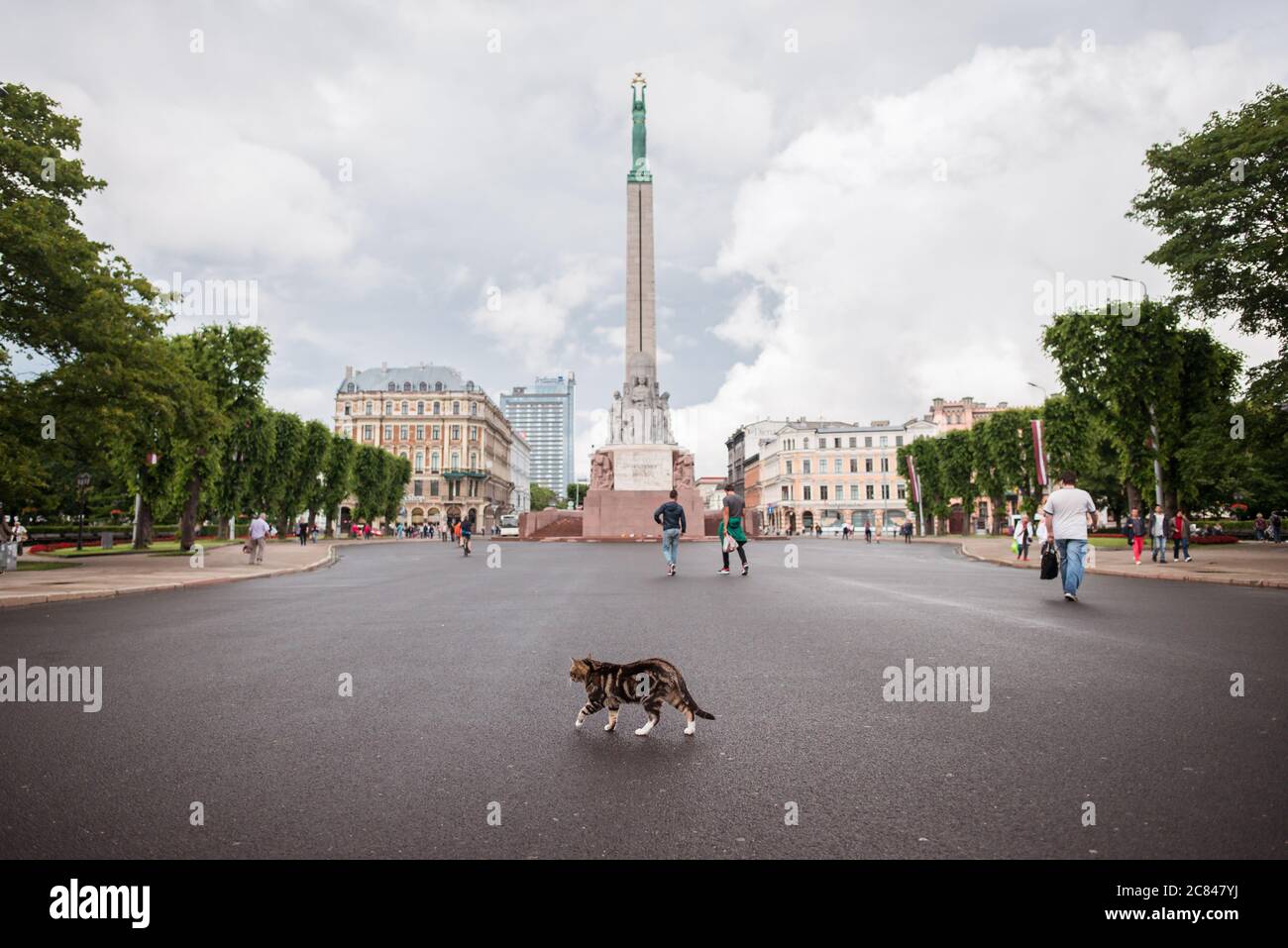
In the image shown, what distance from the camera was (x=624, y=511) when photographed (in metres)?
51.2

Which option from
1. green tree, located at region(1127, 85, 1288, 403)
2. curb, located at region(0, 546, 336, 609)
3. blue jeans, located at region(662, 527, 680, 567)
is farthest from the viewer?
green tree, located at region(1127, 85, 1288, 403)

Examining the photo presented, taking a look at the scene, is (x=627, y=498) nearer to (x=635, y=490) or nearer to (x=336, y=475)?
(x=635, y=490)

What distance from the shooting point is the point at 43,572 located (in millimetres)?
21797

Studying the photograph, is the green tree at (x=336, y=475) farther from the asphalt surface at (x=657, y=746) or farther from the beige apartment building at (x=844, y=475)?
the beige apartment building at (x=844, y=475)

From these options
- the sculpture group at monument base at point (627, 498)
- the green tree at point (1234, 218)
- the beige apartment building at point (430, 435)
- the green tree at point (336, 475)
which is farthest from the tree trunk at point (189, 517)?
the beige apartment building at point (430, 435)

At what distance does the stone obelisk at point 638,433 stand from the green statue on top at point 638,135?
0.14 metres

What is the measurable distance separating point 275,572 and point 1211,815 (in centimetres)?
2276

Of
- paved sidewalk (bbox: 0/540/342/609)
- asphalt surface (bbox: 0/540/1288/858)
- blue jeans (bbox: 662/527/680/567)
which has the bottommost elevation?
paved sidewalk (bbox: 0/540/342/609)

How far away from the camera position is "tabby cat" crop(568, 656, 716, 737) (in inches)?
195

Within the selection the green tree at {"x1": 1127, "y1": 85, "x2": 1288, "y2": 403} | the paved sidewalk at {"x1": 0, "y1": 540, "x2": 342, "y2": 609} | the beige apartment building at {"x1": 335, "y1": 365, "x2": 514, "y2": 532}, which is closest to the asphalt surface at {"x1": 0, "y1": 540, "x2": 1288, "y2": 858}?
the paved sidewalk at {"x1": 0, "y1": 540, "x2": 342, "y2": 609}

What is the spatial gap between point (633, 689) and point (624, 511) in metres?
46.2

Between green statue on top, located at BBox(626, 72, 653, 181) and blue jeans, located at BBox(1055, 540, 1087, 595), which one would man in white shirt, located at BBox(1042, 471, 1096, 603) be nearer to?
blue jeans, located at BBox(1055, 540, 1087, 595)

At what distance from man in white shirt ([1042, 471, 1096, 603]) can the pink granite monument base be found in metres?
37.5

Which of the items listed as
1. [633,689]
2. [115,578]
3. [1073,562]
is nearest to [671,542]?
[1073,562]
